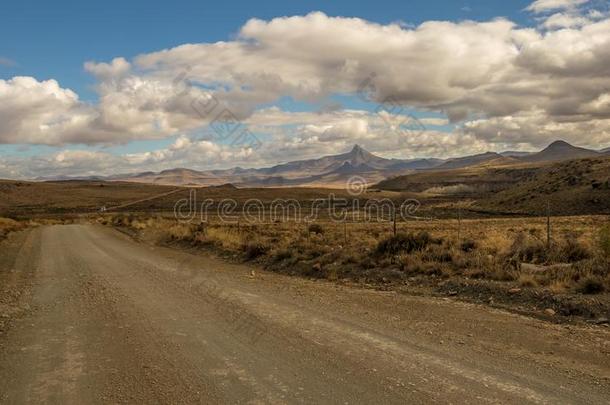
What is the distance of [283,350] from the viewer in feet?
23.6

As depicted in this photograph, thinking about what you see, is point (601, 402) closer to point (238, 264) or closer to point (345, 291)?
point (345, 291)

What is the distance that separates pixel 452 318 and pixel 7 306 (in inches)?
360

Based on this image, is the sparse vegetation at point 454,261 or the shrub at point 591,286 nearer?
the shrub at point 591,286

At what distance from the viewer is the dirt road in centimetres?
567

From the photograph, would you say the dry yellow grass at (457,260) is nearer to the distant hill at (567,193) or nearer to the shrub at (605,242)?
the shrub at (605,242)

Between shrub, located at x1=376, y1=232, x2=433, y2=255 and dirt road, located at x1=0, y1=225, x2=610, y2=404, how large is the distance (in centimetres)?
477

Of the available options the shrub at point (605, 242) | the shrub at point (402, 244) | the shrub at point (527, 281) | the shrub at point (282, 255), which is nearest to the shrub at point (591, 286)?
the shrub at point (527, 281)

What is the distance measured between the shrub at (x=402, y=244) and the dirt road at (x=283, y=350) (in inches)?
188

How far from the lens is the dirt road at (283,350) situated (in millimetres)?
5672

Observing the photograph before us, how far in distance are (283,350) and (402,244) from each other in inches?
401

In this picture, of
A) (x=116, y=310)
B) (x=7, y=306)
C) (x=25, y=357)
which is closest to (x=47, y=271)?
(x=7, y=306)

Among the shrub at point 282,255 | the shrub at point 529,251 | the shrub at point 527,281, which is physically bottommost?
the shrub at point 282,255

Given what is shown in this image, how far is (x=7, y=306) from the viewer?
412 inches

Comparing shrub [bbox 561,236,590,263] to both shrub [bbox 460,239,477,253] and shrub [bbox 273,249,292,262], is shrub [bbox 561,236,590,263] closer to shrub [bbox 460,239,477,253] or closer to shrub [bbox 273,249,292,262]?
shrub [bbox 460,239,477,253]
